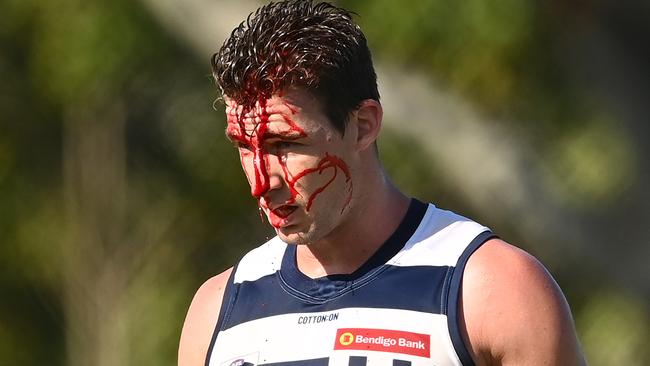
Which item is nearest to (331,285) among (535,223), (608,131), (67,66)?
(535,223)

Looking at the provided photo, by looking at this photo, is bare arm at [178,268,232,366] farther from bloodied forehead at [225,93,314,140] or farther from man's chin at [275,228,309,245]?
bloodied forehead at [225,93,314,140]

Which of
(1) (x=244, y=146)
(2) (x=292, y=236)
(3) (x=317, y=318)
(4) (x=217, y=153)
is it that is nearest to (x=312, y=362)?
(3) (x=317, y=318)

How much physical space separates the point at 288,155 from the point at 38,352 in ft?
16.6

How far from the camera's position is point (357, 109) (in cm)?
398

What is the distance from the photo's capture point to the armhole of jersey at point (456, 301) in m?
3.72

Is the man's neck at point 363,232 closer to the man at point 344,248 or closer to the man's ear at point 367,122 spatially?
the man at point 344,248

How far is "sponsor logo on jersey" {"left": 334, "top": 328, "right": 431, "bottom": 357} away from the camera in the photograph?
3.77 meters

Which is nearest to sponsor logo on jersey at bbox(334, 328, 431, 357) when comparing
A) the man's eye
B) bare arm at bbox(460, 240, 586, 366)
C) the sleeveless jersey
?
the sleeveless jersey

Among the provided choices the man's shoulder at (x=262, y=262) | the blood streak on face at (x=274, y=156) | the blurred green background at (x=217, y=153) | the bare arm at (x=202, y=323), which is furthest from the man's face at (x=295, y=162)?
the blurred green background at (x=217, y=153)

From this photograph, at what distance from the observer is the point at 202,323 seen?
4.25 metres

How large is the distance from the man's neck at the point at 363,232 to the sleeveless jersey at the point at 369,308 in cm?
2

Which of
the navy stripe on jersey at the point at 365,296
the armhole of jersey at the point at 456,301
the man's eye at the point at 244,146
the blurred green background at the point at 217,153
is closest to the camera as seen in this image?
the armhole of jersey at the point at 456,301

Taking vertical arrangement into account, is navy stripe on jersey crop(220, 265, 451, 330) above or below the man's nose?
below

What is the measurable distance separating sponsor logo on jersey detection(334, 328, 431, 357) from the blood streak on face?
33cm
